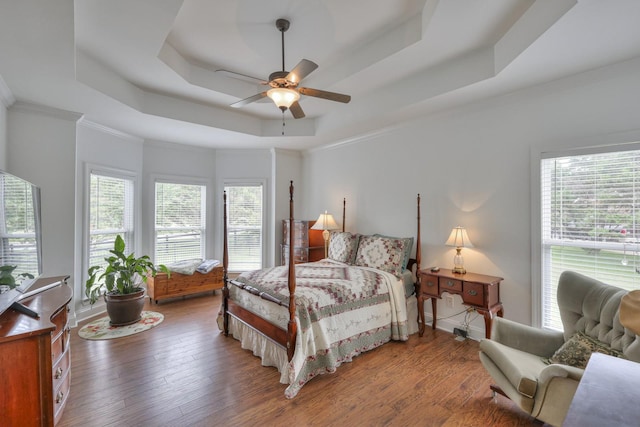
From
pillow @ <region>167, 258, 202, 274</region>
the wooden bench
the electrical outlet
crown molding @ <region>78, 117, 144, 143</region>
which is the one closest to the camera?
the electrical outlet

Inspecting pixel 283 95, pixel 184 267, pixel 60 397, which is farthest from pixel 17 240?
pixel 184 267

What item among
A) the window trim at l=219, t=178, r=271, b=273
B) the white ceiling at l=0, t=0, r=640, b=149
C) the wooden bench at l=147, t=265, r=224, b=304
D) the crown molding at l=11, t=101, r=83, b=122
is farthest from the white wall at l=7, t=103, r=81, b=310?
the window trim at l=219, t=178, r=271, b=273

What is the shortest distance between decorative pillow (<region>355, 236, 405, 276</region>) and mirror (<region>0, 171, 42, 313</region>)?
3.21m

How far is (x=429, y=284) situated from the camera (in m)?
3.36

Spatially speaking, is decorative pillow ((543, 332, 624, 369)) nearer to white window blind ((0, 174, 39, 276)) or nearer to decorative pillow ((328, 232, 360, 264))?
decorative pillow ((328, 232, 360, 264))

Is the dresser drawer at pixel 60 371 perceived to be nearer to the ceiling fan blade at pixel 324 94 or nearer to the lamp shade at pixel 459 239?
the ceiling fan blade at pixel 324 94

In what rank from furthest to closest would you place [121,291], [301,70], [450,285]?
[121,291]
[450,285]
[301,70]

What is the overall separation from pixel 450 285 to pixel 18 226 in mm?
3775

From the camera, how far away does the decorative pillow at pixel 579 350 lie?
1.86 metres

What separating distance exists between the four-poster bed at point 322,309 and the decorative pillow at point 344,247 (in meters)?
0.16

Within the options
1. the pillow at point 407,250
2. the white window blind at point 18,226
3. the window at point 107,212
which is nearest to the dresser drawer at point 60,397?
the white window blind at point 18,226

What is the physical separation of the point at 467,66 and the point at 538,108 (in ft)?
2.67

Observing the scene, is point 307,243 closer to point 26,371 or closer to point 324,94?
point 324,94

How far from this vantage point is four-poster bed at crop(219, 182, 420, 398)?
254 centimetres
